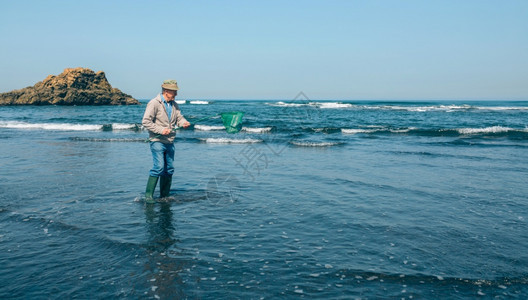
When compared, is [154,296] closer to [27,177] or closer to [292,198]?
[292,198]

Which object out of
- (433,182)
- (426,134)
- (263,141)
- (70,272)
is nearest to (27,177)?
(70,272)

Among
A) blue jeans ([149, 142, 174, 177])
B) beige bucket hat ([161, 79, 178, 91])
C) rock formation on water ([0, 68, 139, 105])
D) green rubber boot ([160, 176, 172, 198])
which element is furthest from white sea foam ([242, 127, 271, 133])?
rock formation on water ([0, 68, 139, 105])

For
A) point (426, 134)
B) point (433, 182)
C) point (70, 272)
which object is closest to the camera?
point (70, 272)

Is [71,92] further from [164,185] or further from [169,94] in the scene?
[169,94]

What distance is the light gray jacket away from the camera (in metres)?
6.38

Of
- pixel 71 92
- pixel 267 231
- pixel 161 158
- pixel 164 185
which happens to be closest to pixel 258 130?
pixel 164 185

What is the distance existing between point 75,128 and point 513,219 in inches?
938

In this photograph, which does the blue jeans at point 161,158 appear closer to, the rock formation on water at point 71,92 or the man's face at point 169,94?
the man's face at point 169,94

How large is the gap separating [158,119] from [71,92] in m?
65.4

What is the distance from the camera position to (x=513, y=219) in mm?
5781

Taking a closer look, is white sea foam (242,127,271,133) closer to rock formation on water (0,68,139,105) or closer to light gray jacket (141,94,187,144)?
light gray jacket (141,94,187,144)

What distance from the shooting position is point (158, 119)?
6.52 metres

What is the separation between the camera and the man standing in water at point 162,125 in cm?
641

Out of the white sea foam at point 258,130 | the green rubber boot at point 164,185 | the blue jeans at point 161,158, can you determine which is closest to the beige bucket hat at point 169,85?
the blue jeans at point 161,158
